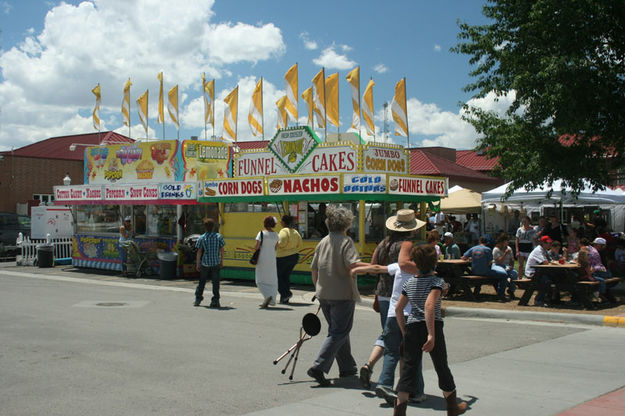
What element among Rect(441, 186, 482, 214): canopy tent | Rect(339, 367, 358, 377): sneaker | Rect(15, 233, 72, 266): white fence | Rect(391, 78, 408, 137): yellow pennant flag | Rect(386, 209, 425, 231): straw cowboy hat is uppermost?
Rect(391, 78, 408, 137): yellow pennant flag

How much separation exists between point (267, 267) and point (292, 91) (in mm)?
7660

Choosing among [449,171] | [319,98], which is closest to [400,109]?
[319,98]

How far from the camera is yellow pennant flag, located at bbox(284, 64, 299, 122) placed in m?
18.1

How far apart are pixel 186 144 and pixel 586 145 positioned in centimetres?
1145

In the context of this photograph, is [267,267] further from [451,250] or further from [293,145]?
[293,145]

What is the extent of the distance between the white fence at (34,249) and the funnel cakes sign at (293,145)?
10.6 m

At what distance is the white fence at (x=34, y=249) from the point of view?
22828 mm

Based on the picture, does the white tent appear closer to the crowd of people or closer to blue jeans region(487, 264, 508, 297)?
blue jeans region(487, 264, 508, 297)

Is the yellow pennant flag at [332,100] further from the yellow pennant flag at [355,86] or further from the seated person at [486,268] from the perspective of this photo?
the seated person at [486,268]

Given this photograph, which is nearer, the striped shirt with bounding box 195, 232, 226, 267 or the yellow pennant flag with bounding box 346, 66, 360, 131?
the striped shirt with bounding box 195, 232, 226, 267

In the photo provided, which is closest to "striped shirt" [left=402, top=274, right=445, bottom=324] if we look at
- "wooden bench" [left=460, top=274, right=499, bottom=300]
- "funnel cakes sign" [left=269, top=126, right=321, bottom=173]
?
"wooden bench" [left=460, top=274, right=499, bottom=300]

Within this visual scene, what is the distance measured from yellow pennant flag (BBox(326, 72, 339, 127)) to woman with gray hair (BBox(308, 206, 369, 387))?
11444 millimetres

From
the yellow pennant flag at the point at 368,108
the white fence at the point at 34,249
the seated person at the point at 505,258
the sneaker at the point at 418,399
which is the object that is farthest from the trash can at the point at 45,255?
the sneaker at the point at 418,399

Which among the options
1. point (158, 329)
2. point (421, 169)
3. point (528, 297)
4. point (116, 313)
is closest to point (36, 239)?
point (116, 313)
